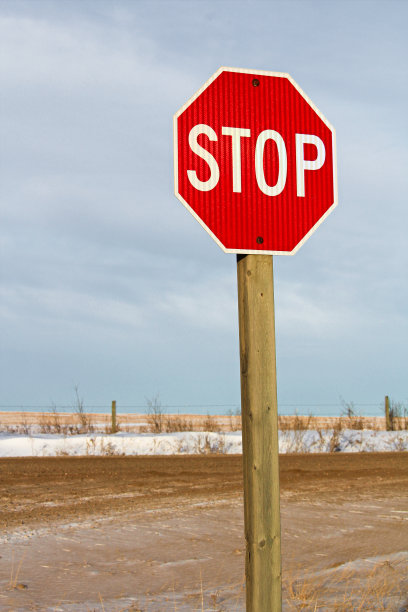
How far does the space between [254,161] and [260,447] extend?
1.45 metres

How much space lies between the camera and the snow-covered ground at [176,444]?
65.1 ft

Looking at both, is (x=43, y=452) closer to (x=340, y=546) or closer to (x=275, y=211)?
(x=340, y=546)

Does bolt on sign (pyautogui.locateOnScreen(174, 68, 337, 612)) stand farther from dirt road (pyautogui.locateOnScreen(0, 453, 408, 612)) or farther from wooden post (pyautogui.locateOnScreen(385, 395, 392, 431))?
wooden post (pyautogui.locateOnScreen(385, 395, 392, 431))

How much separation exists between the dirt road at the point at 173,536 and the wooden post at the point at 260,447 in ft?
6.05

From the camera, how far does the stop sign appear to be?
11.6 feet

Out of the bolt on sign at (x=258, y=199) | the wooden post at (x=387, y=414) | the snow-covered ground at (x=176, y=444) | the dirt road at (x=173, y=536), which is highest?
the bolt on sign at (x=258, y=199)

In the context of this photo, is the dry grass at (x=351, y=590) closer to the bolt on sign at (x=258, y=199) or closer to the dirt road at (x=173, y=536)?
the dirt road at (x=173, y=536)

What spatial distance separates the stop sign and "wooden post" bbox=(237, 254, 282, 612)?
12.6 inches

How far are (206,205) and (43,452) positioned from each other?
17222 millimetres

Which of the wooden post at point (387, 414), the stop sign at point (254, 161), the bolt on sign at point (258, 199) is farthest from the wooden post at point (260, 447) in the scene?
the wooden post at point (387, 414)

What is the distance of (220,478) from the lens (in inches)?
535

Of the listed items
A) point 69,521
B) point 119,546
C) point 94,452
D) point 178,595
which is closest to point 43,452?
point 94,452

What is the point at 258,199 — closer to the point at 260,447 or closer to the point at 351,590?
the point at 260,447

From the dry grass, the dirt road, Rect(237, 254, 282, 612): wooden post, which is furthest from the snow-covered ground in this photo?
Rect(237, 254, 282, 612): wooden post
